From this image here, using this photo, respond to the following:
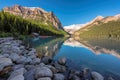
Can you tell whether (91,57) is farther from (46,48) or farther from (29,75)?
(29,75)

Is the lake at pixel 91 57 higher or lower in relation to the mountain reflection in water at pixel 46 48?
lower

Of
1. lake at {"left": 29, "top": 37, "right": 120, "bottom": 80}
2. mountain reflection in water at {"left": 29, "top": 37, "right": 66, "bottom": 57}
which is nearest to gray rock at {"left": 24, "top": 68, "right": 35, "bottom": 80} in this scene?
lake at {"left": 29, "top": 37, "right": 120, "bottom": 80}

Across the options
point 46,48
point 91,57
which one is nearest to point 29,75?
point 91,57

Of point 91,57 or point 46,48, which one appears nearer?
point 91,57

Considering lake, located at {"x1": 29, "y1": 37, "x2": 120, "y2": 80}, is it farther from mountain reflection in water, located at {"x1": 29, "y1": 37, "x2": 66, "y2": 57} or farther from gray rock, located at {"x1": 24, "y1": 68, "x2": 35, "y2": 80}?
gray rock, located at {"x1": 24, "y1": 68, "x2": 35, "y2": 80}

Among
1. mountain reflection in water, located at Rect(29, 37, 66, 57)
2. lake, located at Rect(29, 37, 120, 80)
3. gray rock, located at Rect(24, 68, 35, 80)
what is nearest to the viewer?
gray rock, located at Rect(24, 68, 35, 80)

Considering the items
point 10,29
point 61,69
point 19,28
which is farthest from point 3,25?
point 61,69

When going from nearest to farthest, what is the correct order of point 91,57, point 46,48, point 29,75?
point 29,75 → point 91,57 → point 46,48

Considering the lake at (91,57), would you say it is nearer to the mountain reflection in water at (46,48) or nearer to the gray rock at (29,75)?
the mountain reflection in water at (46,48)

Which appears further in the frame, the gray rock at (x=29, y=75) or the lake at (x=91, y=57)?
the lake at (x=91, y=57)

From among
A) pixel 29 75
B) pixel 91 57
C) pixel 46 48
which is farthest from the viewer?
pixel 46 48

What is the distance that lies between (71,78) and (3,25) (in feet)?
161

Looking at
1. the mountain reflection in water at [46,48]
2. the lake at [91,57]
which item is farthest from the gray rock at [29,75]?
the mountain reflection in water at [46,48]

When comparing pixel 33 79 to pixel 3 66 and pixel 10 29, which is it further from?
pixel 10 29
